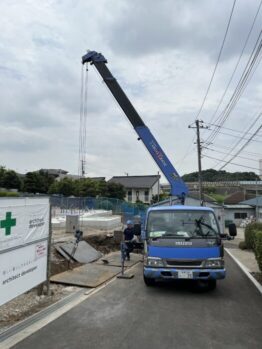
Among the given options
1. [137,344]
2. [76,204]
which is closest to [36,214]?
[137,344]

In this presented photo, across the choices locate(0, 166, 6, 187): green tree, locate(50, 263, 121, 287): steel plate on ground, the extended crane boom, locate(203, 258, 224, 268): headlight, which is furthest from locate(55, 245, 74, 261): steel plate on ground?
locate(0, 166, 6, 187): green tree

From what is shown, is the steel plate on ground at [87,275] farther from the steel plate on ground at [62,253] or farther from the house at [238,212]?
the house at [238,212]

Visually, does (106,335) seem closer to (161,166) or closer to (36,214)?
(36,214)

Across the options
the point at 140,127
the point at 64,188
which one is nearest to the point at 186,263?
the point at 140,127

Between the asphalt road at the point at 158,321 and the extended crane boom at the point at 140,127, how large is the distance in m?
8.30

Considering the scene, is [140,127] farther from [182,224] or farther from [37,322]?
[37,322]

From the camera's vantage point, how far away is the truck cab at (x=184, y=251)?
888 cm

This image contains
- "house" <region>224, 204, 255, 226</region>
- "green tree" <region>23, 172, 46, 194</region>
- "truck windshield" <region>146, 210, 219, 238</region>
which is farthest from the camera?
"green tree" <region>23, 172, 46, 194</region>

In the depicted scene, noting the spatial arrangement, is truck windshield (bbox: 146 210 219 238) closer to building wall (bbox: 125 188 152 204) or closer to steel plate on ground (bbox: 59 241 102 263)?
steel plate on ground (bbox: 59 241 102 263)

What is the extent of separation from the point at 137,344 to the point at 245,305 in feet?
11.6

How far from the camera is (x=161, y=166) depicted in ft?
59.0

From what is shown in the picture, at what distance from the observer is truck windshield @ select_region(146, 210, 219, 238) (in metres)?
9.45

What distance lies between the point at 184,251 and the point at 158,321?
2.57m

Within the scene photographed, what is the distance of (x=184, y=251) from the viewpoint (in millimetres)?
8953
